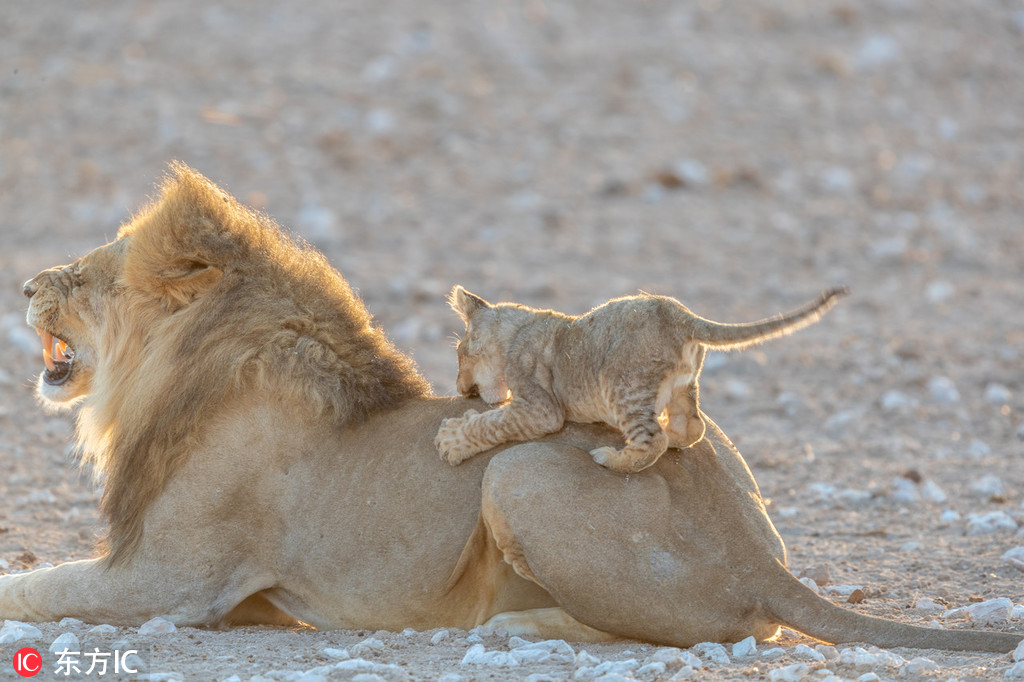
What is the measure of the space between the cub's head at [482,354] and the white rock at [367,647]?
3.10 feet

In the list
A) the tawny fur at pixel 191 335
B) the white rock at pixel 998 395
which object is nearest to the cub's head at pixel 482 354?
the tawny fur at pixel 191 335

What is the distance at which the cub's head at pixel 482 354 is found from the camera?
15.5 feet

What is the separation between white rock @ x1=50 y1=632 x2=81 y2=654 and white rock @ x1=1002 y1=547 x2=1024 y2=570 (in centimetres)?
380

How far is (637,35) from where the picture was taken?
1658 centimetres

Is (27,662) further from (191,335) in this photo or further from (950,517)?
(950,517)

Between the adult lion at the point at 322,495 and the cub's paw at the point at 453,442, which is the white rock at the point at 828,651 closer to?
the adult lion at the point at 322,495

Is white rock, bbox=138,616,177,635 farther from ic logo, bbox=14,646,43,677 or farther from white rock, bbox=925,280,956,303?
white rock, bbox=925,280,956,303

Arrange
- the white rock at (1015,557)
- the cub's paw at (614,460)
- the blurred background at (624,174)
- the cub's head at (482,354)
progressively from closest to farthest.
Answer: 1. the cub's paw at (614,460)
2. the cub's head at (482,354)
3. the white rock at (1015,557)
4. the blurred background at (624,174)

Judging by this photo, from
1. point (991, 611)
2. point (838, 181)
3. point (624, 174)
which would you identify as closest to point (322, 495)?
point (991, 611)

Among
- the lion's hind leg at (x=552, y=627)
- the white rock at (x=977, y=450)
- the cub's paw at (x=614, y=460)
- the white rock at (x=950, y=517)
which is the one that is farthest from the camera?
the white rock at (x=977, y=450)

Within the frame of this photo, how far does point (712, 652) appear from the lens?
430cm

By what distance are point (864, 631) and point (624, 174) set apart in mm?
9618

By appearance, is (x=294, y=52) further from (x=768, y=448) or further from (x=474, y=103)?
(x=768, y=448)

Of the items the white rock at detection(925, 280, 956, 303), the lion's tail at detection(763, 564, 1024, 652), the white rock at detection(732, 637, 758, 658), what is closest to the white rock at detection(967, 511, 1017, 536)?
the lion's tail at detection(763, 564, 1024, 652)
